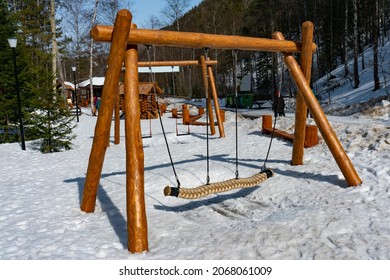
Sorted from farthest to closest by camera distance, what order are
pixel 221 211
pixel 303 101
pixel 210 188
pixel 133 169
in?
pixel 303 101 < pixel 221 211 < pixel 210 188 < pixel 133 169

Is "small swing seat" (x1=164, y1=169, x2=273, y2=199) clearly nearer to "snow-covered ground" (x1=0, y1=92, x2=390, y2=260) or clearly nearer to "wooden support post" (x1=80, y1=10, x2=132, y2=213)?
"snow-covered ground" (x1=0, y1=92, x2=390, y2=260)

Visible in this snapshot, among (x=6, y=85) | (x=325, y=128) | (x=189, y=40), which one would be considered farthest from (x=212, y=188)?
(x=6, y=85)

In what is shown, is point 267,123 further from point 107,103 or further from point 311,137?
point 107,103

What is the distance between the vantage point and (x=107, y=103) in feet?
11.9

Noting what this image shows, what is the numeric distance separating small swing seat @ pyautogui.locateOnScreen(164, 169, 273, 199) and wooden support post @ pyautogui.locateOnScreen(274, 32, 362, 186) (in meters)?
1.00

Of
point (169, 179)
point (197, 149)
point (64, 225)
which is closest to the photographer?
point (64, 225)

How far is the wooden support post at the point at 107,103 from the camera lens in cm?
325

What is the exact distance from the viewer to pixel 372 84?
18.9m

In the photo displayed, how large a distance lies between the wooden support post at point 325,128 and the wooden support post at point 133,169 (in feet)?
8.58

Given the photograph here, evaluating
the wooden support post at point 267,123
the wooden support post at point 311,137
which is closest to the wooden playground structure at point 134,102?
the wooden support post at point 311,137

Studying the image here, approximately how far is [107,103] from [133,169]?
3.02ft
